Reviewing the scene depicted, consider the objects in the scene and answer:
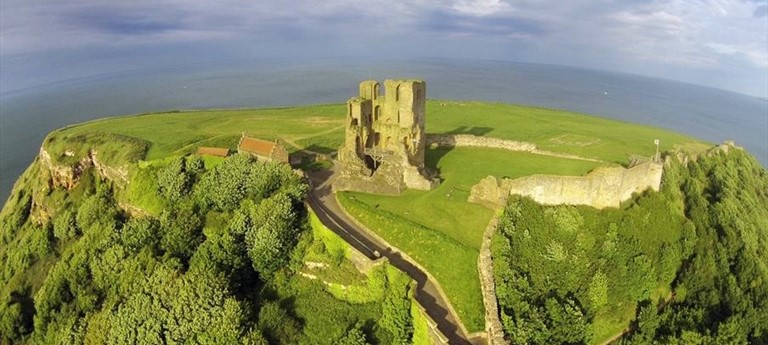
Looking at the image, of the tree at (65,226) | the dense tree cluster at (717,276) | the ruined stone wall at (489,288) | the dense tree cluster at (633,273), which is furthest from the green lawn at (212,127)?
the dense tree cluster at (717,276)

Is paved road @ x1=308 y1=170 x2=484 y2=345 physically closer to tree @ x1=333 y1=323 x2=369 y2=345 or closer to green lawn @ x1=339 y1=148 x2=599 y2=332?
green lawn @ x1=339 y1=148 x2=599 y2=332

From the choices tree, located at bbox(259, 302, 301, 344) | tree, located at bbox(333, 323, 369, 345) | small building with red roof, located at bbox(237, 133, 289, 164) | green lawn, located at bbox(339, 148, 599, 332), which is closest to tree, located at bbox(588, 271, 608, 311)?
green lawn, located at bbox(339, 148, 599, 332)

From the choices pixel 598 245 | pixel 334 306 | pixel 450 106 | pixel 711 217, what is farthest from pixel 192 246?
pixel 450 106

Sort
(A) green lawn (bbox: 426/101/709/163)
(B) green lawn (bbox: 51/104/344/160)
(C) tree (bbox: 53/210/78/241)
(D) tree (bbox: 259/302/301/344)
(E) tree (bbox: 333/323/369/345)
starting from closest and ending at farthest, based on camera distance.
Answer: (E) tree (bbox: 333/323/369/345)
(D) tree (bbox: 259/302/301/344)
(C) tree (bbox: 53/210/78/241)
(A) green lawn (bbox: 426/101/709/163)
(B) green lawn (bbox: 51/104/344/160)

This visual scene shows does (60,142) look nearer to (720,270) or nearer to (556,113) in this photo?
(720,270)

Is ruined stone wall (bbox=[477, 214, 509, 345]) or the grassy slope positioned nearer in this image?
ruined stone wall (bbox=[477, 214, 509, 345])

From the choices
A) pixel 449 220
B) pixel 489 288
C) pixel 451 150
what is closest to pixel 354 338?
pixel 489 288
